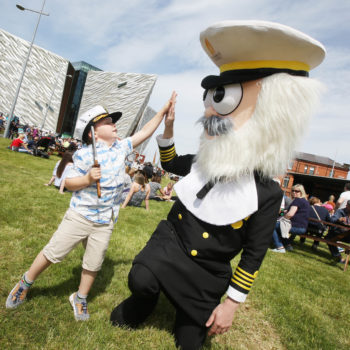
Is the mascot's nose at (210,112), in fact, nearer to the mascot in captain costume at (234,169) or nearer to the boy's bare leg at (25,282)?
the mascot in captain costume at (234,169)

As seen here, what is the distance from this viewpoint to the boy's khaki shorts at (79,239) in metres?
2.02

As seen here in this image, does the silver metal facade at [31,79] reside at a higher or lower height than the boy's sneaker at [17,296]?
higher

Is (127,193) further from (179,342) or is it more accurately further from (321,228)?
(179,342)

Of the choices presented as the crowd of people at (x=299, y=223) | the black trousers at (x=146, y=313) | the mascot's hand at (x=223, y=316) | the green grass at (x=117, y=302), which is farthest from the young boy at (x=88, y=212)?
the crowd of people at (x=299, y=223)

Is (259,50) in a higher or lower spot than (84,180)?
higher

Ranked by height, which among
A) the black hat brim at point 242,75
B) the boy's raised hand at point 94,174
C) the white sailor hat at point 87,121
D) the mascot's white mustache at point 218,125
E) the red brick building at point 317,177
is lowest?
the boy's raised hand at point 94,174

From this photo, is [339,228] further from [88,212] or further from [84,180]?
[84,180]

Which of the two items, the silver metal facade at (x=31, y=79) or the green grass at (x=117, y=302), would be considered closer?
the green grass at (x=117, y=302)

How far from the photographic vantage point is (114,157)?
2.22 m

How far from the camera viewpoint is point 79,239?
212cm

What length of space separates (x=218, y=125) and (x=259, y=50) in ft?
1.71

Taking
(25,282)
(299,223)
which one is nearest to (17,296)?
(25,282)

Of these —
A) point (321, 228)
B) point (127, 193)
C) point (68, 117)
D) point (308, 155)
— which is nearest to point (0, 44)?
point (68, 117)

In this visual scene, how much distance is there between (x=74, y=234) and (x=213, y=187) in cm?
120
